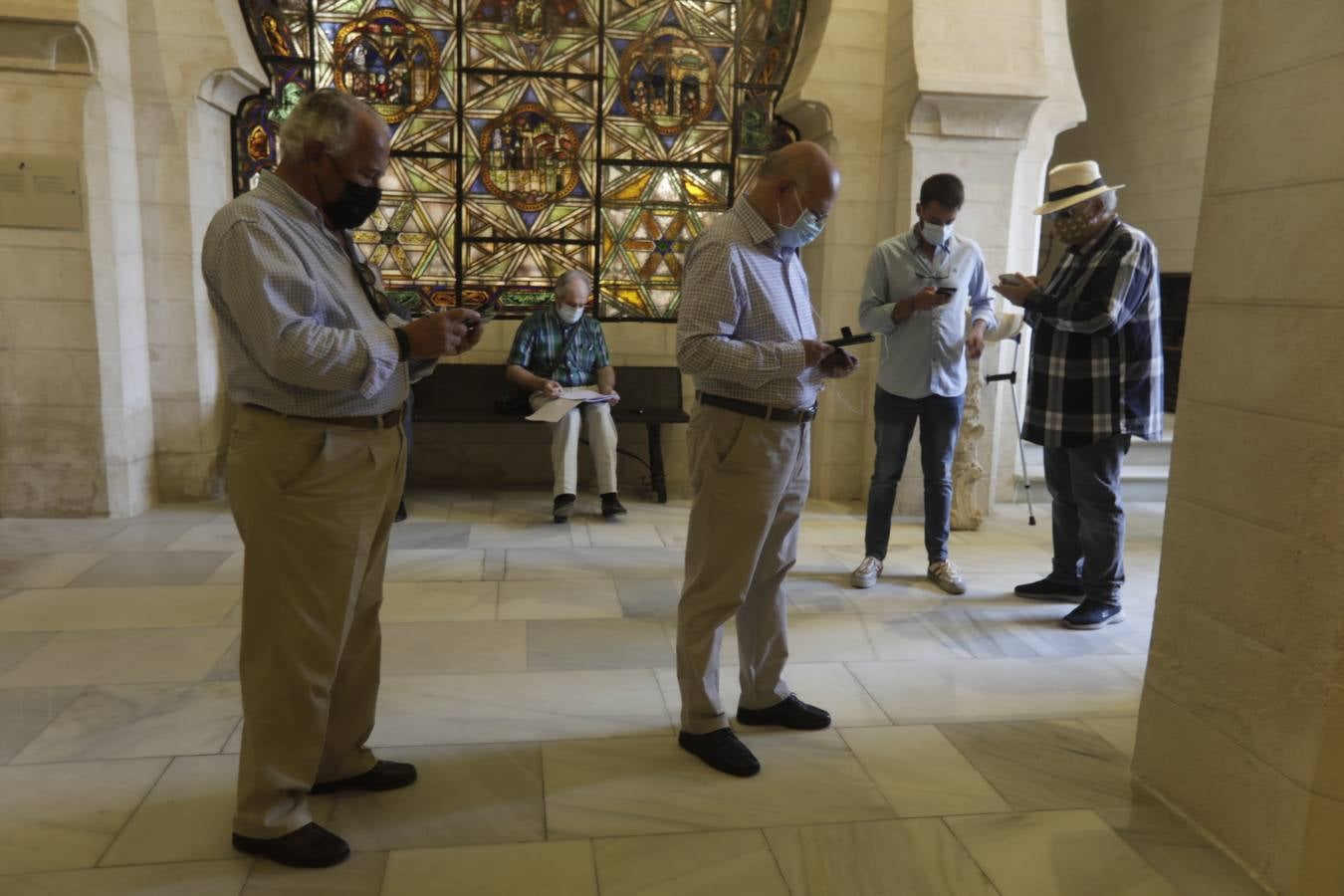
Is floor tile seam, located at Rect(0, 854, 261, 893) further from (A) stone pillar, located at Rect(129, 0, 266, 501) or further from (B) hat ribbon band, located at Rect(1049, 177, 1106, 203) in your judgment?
(A) stone pillar, located at Rect(129, 0, 266, 501)

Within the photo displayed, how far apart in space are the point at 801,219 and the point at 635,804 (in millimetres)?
1683

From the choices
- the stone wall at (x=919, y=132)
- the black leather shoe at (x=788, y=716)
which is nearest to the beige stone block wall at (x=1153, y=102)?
the stone wall at (x=919, y=132)

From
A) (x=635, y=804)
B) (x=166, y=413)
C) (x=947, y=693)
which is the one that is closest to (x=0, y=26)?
(x=166, y=413)

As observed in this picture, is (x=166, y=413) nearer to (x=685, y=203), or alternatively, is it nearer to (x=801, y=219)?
(x=685, y=203)

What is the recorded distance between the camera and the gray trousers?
4199 millimetres

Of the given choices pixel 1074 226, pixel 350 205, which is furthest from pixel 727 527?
pixel 1074 226

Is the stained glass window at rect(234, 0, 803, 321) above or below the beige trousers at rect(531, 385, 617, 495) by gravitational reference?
above

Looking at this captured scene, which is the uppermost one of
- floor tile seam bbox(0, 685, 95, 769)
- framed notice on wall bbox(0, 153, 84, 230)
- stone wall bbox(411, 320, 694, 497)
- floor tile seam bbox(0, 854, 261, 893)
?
framed notice on wall bbox(0, 153, 84, 230)

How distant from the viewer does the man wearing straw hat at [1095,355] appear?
404cm

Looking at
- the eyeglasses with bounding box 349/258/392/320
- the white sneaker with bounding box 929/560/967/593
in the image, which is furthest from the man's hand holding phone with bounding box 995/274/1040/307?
the eyeglasses with bounding box 349/258/392/320

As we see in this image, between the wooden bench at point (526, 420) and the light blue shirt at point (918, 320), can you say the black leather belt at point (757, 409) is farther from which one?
the wooden bench at point (526, 420)

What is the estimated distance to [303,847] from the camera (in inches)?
94.0

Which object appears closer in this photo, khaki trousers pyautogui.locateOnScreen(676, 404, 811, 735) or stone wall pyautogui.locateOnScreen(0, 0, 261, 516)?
khaki trousers pyautogui.locateOnScreen(676, 404, 811, 735)

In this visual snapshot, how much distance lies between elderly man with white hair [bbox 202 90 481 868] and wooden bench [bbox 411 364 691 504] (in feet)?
12.8
